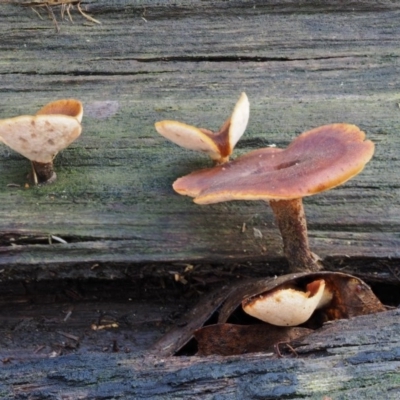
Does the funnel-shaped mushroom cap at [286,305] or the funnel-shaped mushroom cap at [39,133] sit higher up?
the funnel-shaped mushroom cap at [39,133]

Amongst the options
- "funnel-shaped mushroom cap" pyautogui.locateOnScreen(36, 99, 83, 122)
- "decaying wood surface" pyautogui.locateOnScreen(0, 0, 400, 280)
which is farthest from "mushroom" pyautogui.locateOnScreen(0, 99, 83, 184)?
"decaying wood surface" pyautogui.locateOnScreen(0, 0, 400, 280)

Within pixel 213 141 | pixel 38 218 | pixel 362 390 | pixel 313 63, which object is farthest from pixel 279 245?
pixel 313 63

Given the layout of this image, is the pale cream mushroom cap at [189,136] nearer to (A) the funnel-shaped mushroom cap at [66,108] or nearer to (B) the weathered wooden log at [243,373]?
(A) the funnel-shaped mushroom cap at [66,108]

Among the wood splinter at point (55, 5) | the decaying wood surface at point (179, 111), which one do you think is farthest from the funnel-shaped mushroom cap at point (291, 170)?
the wood splinter at point (55, 5)

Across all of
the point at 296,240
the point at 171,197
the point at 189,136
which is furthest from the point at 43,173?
the point at 296,240

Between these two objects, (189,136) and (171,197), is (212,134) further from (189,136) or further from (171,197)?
(171,197)

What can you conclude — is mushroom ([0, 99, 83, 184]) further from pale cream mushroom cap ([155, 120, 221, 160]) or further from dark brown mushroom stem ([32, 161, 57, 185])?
pale cream mushroom cap ([155, 120, 221, 160])
